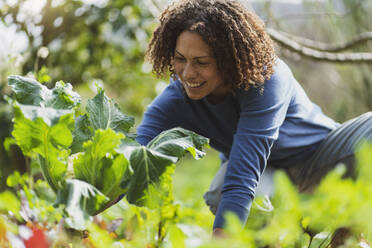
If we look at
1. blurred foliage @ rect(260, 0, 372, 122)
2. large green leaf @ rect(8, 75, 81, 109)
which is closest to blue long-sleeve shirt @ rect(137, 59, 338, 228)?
large green leaf @ rect(8, 75, 81, 109)

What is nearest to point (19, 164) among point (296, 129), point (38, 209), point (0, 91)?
point (0, 91)

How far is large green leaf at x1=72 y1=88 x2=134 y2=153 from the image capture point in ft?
4.04

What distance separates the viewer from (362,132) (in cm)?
179

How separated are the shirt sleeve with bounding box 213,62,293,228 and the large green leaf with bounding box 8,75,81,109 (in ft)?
1.83

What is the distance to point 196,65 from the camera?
147 cm

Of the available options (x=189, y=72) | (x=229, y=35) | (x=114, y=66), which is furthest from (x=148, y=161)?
(x=114, y=66)

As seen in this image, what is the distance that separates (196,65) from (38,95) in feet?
1.85

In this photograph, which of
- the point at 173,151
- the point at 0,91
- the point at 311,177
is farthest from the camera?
the point at 0,91

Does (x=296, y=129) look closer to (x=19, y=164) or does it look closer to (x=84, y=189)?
(x=84, y=189)

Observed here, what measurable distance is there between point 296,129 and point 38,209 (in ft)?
3.68

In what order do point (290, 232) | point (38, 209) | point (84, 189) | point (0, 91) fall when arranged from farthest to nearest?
1. point (0, 91)
2. point (38, 209)
3. point (84, 189)
4. point (290, 232)

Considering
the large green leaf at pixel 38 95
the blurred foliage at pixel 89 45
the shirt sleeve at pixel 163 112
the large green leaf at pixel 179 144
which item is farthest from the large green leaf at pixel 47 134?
the blurred foliage at pixel 89 45

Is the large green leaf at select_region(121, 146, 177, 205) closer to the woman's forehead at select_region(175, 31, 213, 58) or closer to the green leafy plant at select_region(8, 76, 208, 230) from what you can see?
the green leafy plant at select_region(8, 76, 208, 230)

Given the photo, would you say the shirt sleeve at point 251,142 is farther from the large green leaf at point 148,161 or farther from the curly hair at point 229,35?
the large green leaf at point 148,161
